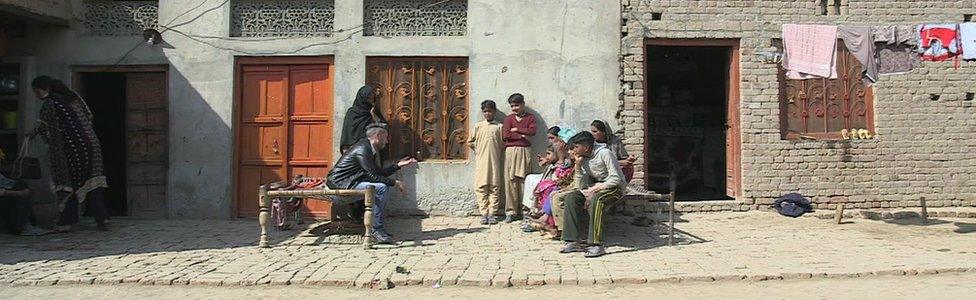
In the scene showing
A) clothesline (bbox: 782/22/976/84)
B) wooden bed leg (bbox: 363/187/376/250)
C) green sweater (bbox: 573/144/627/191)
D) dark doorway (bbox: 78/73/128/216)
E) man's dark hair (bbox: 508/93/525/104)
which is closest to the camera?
green sweater (bbox: 573/144/627/191)

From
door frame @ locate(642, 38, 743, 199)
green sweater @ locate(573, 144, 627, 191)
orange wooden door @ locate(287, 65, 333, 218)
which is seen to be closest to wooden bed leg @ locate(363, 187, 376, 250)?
green sweater @ locate(573, 144, 627, 191)

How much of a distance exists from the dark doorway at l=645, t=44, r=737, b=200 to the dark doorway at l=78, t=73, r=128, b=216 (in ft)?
28.0

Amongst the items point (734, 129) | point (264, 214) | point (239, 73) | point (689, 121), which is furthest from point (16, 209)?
point (689, 121)

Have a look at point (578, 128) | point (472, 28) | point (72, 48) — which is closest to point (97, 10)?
point (72, 48)

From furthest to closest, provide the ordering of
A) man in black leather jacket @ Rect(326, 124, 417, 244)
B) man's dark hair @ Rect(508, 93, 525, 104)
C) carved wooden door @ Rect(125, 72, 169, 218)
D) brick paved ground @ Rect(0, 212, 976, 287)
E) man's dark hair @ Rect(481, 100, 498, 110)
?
carved wooden door @ Rect(125, 72, 169, 218), man's dark hair @ Rect(481, 100, 498, 110), man's dark hair @ Rect(508, 93, 525, 104), man in black leather jacket @ Rect(326, 124, 417, 244), brick paved ground @ Rect(0, 212, 976, 287)

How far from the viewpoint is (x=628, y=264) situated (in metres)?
5.82

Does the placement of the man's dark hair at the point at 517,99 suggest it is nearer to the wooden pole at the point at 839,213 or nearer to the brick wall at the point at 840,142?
the brick wall at the point at 840,142

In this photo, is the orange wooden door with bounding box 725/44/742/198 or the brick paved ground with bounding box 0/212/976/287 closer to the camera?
the brick paved ground with bounding box 0/212/976/287

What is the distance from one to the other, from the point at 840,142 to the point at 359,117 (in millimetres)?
6128

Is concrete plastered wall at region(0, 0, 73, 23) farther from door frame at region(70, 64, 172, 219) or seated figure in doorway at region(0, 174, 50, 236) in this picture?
seated figure in doorway at region(0, 174, 50, 236)

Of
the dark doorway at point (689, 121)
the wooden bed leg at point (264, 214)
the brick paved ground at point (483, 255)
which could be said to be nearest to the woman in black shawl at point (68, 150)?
the brick paved ground at point (483, 255)

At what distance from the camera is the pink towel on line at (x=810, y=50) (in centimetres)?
782

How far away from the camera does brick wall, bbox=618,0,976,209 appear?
27.7 ft

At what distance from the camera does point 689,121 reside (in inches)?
487
